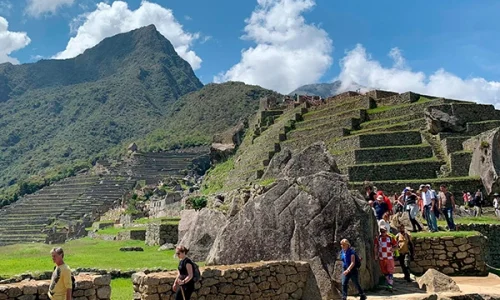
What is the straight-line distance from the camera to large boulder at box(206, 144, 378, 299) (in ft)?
35.3

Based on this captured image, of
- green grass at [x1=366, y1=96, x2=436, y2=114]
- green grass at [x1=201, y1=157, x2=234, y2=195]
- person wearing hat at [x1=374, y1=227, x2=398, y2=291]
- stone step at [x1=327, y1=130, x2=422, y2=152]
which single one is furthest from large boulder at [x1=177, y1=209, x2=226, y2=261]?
green grass at [x1=201, y1=157, x2=234, y2=195]

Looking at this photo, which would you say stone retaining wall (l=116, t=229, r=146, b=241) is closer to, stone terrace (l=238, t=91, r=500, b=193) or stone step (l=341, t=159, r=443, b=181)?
stone terrace (l=238, t=91, r=500, b=193)

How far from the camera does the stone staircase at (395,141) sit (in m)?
28.1

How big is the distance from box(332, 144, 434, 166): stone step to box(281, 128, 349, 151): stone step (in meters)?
4.80

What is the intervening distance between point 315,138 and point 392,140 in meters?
7.33

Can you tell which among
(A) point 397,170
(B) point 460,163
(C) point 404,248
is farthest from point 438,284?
(B) point 460,163

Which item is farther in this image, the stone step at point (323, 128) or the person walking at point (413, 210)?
the stone step at point (323, 128)

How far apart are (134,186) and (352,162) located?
59.8 meters

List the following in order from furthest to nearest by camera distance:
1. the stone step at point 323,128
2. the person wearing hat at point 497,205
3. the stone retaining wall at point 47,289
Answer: the stone step at point 323,128 < the person wearing hat at point 497,205 < the stone retaining wall at point 47,289

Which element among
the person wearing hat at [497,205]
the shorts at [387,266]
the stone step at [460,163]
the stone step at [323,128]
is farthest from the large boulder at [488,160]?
the shorts at [387,266]

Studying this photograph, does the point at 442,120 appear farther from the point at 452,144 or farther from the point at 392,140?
the point at 392,140

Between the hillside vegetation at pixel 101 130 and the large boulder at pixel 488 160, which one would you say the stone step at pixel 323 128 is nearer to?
the large boulder at pixel 488 160

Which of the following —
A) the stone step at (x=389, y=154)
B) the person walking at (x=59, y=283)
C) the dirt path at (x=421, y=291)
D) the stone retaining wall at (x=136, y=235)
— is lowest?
the dirt path at (x=421, y=291)

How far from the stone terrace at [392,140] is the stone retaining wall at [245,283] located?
16.9 m
